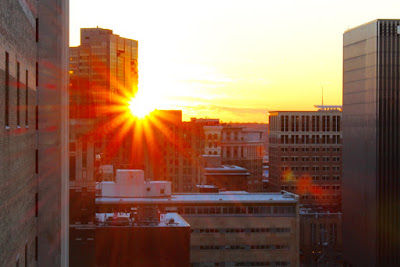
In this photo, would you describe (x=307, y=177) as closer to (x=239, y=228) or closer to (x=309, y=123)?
(x=309, y=123)

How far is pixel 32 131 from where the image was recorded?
51.5ft

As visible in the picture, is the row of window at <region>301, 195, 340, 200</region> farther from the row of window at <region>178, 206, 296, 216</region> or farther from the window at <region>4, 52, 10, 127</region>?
the window at <region>4, 52, 10, 127</region>

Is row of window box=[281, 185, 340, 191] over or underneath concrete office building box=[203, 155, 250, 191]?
underneath

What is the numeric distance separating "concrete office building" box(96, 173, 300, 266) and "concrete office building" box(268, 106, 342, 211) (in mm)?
77602

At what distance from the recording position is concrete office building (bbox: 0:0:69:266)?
444 inches

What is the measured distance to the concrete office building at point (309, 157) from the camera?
5969 inches

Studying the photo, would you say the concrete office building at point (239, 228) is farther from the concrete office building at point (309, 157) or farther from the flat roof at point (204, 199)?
the concrete office building at point (309, 157)

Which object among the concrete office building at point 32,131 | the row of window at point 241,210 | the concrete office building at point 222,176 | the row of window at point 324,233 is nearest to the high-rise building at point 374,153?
the row of window at point 241,210

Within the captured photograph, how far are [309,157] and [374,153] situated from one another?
7459 centimetres

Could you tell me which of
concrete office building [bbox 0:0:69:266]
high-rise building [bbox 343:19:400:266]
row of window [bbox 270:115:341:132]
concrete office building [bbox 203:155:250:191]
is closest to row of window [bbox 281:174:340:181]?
row of window [bbox 270:115:341:132]

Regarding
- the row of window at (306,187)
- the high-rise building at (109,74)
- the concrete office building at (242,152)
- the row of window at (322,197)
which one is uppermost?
the high-rise building at (109,74)

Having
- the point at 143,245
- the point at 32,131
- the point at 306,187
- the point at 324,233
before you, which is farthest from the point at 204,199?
the point at 306,187

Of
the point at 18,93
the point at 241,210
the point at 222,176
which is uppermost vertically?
the point at 18,93

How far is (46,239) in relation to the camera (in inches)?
686
